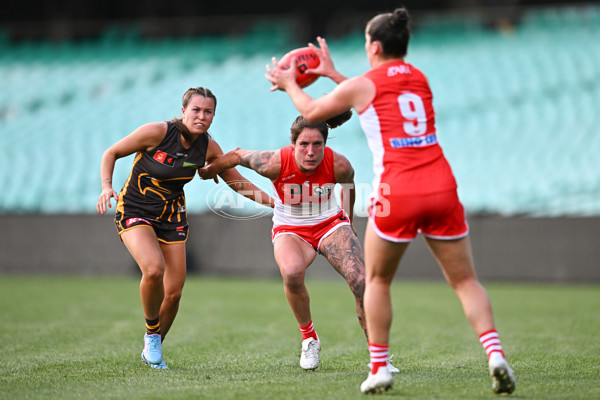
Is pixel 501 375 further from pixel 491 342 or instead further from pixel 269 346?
pixel 269 346

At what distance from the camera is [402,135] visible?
4.27 m

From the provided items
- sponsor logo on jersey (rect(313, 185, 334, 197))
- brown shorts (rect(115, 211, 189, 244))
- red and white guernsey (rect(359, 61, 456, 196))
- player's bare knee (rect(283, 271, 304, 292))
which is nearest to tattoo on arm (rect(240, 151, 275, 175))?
sponsor logo on jersey (rect(313, 185, 334, 197))

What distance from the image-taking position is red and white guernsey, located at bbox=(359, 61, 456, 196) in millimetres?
4246

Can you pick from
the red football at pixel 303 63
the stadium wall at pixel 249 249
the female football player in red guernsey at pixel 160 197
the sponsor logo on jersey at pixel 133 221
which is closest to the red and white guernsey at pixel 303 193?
the female football player in red guernsey at pixel 160 197

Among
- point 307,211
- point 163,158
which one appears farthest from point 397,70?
point 163,158

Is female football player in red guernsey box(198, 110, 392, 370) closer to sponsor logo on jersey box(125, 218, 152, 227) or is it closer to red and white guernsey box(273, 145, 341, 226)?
red and white guernsey box(273, 145, 341, 226)

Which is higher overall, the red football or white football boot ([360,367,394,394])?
the red football

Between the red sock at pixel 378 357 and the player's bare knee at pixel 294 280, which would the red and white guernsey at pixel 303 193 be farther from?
the red sock at pixel 378 357

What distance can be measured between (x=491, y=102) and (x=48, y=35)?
540 inches

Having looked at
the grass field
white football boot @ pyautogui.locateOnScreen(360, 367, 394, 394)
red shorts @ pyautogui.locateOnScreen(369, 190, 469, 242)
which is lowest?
the grass field

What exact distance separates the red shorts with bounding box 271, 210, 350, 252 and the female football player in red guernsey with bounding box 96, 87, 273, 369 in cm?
67

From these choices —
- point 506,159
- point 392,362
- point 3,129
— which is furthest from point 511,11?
point 392,362

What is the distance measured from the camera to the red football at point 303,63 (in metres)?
4.79

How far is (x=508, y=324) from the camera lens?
8.30 metres
